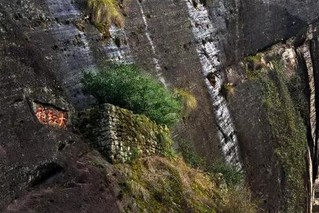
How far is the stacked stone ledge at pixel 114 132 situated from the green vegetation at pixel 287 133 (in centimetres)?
722

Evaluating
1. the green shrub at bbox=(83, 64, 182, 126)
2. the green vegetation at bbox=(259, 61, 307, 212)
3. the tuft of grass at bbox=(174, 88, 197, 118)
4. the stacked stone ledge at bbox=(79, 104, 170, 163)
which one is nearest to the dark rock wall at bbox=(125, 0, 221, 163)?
the tuft of grass at bbox=(174, 88, 197, 118)

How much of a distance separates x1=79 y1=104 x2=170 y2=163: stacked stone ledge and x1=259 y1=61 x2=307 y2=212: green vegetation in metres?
7.22

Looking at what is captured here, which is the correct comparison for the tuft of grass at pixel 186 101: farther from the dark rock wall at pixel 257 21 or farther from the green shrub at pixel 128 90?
the dark rock wall at pixel 257 21

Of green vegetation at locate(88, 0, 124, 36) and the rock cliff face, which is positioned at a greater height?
green vegetation at locate(88, 0, 124, 36)

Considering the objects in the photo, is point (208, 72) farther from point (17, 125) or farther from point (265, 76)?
point (17, 125)

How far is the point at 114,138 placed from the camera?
8305 millimetres

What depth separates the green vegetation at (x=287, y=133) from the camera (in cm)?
1545

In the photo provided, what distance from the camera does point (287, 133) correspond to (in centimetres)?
1595

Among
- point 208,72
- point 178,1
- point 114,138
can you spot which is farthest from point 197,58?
point 114,138

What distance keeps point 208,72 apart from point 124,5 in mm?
2898

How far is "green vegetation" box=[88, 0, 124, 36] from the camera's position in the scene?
11154mm

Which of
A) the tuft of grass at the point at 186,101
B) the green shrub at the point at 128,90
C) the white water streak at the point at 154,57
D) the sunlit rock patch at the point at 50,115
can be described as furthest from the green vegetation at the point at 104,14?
the sunlit rock patch at the point at 50,115

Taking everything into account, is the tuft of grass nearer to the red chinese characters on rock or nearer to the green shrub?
the green shrub

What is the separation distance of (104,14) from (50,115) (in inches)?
150
